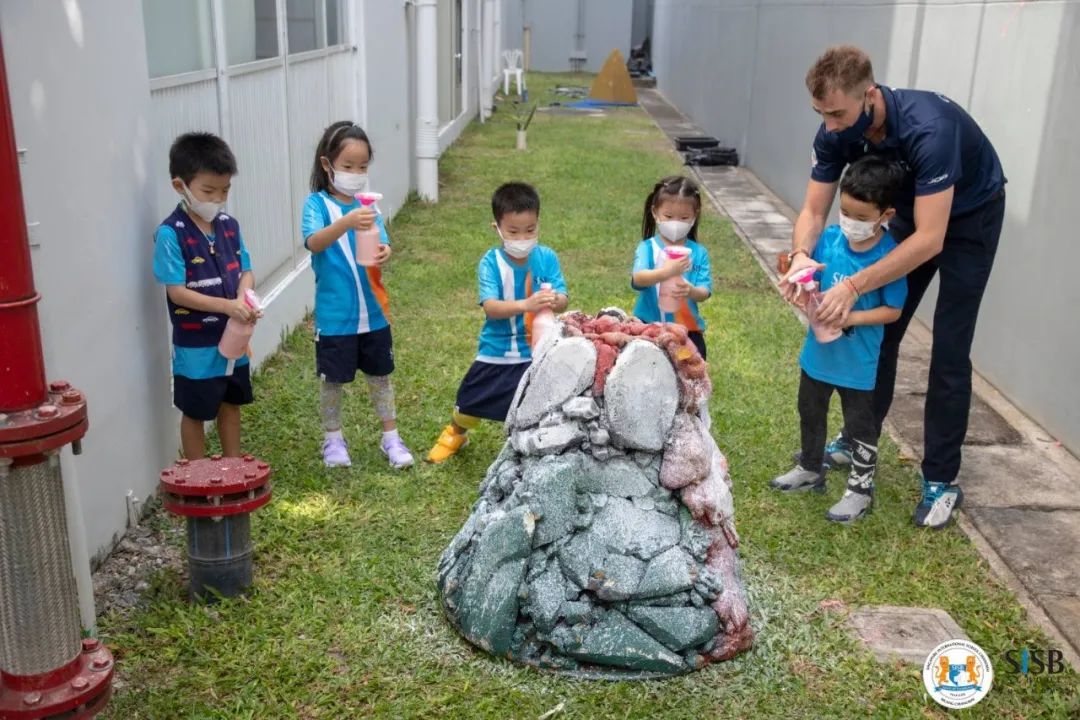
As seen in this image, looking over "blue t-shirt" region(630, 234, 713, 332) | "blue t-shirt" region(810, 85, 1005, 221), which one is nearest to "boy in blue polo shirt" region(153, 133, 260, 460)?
"blue t-shirt" region(630, 234, 713, 332)

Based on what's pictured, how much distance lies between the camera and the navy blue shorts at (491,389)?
4602 millimetres

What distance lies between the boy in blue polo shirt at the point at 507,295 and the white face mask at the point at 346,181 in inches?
25.4

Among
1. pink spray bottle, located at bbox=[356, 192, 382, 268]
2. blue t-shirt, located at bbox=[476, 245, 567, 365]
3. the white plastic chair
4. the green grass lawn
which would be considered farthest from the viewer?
the white plastic chair

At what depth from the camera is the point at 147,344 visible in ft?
13.9

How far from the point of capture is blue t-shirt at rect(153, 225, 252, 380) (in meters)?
3.97

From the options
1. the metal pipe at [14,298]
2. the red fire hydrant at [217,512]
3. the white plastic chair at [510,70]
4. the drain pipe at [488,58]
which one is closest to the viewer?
the metal pipe at [14,298]

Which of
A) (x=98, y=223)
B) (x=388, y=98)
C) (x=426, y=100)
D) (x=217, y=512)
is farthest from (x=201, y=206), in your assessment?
(x=426, y=100)

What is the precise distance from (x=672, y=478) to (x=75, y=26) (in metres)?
2.59

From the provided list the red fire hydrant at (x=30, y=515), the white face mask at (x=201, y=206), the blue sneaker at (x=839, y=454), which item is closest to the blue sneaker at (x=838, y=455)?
the blue sneaker at (x=839, y=454)

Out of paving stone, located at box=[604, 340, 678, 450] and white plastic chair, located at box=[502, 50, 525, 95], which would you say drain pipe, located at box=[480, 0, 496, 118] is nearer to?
white plastic chair, located at box=[502, 50, 525, 95]

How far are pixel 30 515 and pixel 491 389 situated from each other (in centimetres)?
256

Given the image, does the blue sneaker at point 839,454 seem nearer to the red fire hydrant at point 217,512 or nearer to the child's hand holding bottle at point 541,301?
the child's hand holding bottle at point 541,301

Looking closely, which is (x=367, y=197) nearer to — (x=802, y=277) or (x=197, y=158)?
(x=197, y=158)

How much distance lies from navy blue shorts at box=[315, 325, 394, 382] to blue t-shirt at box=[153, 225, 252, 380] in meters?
0.45
